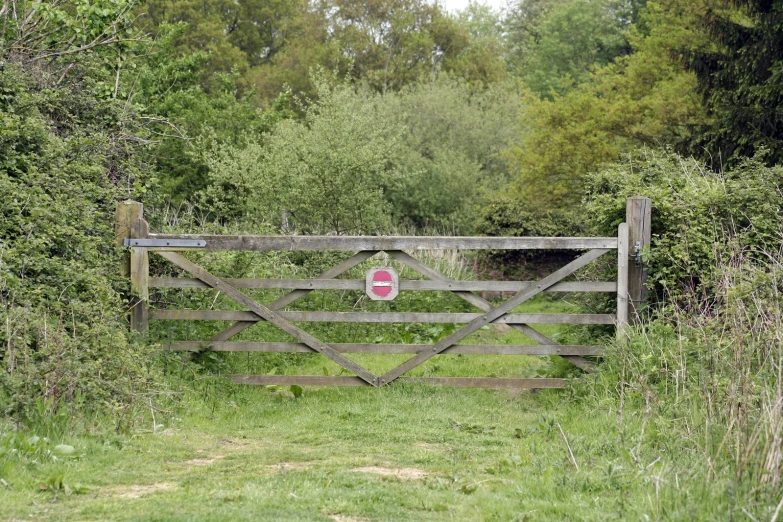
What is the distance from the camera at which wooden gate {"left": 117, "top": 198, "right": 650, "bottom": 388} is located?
9.32 metres

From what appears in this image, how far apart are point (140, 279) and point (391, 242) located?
102 inches

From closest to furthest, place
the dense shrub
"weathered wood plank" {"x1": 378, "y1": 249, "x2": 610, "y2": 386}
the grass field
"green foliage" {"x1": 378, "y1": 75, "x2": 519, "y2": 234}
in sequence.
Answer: the grass field < the dense shrub < "weathered wood plank" {"x1": 378, "y1": 249, "x2": 610, "y2": 386} < "green foliage" {"x1": 378, "y1": 75, "x2": 519, "y2": 234}

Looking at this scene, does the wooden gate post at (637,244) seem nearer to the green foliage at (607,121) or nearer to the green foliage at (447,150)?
the green foliage at (607,121)

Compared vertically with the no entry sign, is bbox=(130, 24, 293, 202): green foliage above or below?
above

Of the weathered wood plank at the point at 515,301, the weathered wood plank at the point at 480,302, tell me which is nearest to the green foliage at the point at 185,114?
the weathered wood plank at the point at 480,302

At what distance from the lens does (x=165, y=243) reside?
31.0 feet

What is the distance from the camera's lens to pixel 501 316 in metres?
9.42

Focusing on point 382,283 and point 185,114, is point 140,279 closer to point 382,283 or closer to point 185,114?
point 382,283

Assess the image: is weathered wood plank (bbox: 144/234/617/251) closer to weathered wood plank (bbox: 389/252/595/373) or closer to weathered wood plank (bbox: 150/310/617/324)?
weathered wood plank (bbox: 389/252/595/373)

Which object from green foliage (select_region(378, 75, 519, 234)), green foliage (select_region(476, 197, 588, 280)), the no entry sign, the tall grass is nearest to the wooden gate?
the no entry sign

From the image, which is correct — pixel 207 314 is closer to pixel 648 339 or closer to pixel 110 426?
pixel 110 426

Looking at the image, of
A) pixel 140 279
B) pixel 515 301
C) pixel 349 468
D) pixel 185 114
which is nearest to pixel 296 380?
pixel 140 279

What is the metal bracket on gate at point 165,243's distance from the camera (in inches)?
368

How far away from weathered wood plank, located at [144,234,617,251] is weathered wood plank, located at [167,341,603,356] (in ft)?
3.24
